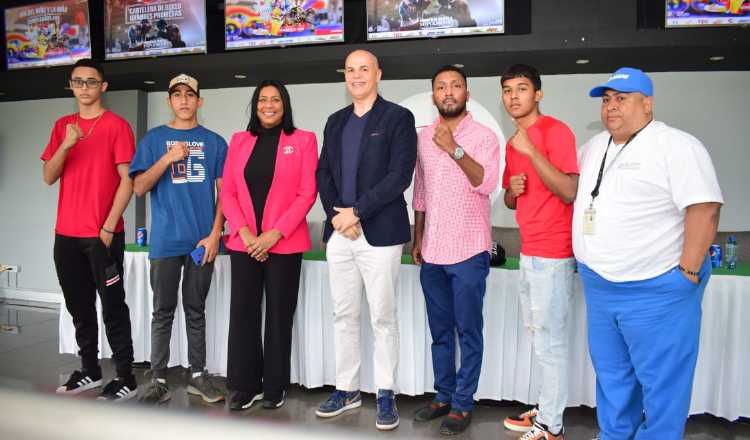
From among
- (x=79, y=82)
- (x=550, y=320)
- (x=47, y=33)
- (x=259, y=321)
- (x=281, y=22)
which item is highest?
(x=47, y=33)

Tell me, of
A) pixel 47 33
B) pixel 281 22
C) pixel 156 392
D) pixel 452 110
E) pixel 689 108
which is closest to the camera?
pixel 452 110

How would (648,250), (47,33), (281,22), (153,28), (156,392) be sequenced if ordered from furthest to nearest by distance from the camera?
(47,33), (153,28), (281,22), (156,392), (648,250)

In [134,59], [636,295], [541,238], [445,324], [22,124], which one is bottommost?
[445,324]

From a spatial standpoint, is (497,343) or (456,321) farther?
(497,343)

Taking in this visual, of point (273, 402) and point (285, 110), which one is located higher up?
point (285, 110)

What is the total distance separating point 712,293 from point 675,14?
188 centimetres

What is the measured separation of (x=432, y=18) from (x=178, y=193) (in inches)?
Result: 82.9

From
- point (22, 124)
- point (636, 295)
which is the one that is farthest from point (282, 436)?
point (22, 124)

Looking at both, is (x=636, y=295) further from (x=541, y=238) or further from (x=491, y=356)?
(x=491, y=356)

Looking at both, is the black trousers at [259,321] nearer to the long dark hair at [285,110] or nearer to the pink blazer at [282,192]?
the pink blazer at [282,192]

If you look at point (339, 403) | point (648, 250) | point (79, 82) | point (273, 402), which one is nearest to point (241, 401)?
point (273, 402)

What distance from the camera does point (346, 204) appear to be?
104 inches

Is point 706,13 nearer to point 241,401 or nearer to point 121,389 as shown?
point 241,401

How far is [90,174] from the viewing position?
293 centimetres
